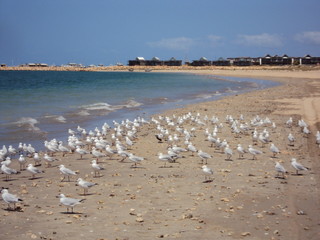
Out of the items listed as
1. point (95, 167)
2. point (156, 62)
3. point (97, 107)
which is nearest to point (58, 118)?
point (97, 107)

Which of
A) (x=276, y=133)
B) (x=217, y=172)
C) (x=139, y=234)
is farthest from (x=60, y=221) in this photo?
(x=276, y=133)

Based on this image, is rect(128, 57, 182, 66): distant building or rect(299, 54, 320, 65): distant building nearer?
rect(299, 54, 320, 65): distant building

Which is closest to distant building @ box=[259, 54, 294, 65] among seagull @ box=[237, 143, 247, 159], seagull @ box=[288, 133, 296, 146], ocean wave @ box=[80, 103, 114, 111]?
ocean wave @ box=[80, 103, 114, 111]

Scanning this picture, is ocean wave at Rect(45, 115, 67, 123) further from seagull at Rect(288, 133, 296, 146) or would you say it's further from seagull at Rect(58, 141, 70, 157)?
seagull at Rect(288, 133, 296, 146)

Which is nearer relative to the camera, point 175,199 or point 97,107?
point 175,199

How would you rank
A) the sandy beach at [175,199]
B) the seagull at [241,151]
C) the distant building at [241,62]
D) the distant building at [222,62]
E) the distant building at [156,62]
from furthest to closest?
the distant building at [156,62], the distant building at [222,62], the distant building at [241,62], the seagull at [241,151], the sandy beach at [175,199]

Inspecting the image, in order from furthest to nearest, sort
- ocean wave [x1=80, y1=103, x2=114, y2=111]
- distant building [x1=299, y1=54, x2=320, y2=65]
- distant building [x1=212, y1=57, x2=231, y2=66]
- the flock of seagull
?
distant building [x1=212, y1=57, x2=231, y2=66] → distant building [x1=299, y1=54, x2=320, y2=65] → ocean wave [x1=80, y1=103, x2=114, y2=111] → the flock of seagull

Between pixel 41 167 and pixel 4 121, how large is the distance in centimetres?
1198

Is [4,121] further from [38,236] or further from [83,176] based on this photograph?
[38,236]

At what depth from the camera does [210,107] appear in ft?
97.9

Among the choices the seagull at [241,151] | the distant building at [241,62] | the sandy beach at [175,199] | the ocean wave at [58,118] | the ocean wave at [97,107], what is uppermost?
the distant building at [241,62]

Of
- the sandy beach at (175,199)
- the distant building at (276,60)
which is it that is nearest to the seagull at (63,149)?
the sandy beach at (175,199)

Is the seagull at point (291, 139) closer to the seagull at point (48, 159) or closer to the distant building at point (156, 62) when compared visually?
the seagull at point (48, 159)

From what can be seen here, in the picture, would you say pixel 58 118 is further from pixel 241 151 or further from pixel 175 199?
pixel 175 199
